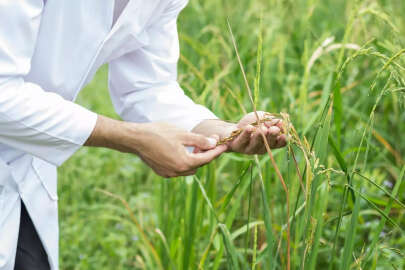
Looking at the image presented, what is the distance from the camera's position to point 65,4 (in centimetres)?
130

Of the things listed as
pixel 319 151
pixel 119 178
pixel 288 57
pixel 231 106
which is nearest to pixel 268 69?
pixel 288 57

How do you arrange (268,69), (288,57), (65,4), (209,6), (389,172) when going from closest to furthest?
1. (65,4)
2. (389,172)
3. (268,69)
4. (288,57)
5. (209,6)

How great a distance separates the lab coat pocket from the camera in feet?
4.80

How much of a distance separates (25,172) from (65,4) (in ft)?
1.33

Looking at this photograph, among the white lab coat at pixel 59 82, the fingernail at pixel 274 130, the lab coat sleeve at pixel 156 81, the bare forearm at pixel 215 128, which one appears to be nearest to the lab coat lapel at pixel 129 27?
the white lab coat at pixel 59 82

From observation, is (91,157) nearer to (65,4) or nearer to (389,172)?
(389,172)

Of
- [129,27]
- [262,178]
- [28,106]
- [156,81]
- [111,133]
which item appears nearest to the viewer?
[28,106]

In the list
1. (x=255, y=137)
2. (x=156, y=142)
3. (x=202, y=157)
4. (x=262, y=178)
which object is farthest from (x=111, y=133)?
(x=262, y=178)

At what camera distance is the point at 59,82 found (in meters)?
1.36

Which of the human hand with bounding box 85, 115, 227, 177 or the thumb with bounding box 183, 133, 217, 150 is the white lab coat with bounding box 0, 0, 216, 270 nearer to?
the human hand with bounding box 85, 115, 227, 177

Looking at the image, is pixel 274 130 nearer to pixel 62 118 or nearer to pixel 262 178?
pixel 62 118

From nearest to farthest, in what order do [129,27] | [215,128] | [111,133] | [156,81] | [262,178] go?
[111,133], [129,27], [215,128], [156,81], [262,178]

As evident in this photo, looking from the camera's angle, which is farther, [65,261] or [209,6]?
[209,6]

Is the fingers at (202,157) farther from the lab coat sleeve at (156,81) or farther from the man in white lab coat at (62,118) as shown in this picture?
the lab coat sleeve at (156,81)
